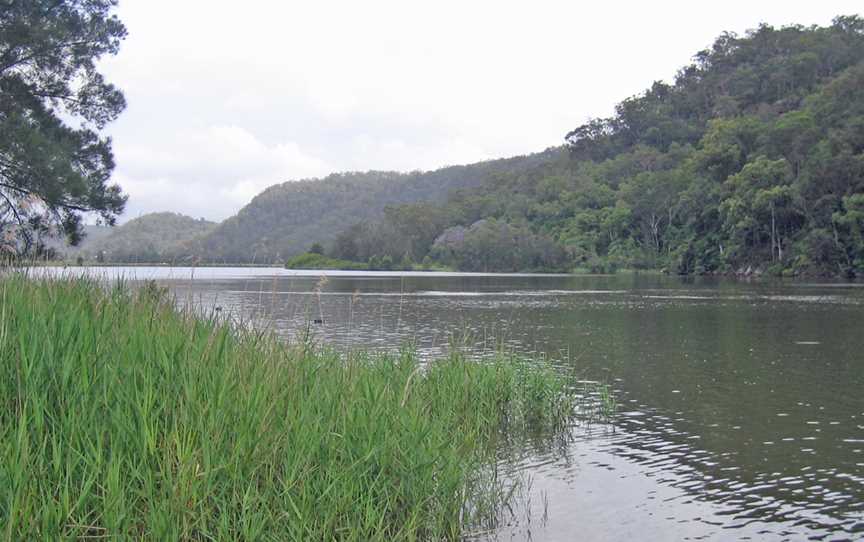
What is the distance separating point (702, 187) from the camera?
115 meters

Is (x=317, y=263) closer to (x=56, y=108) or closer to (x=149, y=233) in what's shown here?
(x=149, y=233)

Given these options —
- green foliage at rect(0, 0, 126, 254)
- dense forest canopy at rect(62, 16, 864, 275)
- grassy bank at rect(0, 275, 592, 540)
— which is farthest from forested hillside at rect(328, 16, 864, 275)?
grassy bank at rect(0, 275, 592, 540)

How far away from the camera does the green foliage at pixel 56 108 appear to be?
24672 mm

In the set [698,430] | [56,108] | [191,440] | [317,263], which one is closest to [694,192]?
[317,263]

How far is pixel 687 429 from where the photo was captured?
46.3 feet

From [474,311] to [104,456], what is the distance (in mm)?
36724

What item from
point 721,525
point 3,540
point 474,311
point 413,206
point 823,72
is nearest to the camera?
point 3,540

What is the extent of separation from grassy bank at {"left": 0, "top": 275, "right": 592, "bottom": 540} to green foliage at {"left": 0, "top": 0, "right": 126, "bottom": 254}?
1797 centimetres

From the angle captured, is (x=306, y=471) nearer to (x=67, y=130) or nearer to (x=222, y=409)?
(x=222, y=409)

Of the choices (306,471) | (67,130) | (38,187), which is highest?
(67,130)

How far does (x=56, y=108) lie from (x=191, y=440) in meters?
26.8

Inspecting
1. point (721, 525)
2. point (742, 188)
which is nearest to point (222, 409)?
point (721, 525)

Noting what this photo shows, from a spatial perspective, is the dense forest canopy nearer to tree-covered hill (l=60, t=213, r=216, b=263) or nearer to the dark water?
tree-covered hill (l=60, t=213, r=216, b=263)

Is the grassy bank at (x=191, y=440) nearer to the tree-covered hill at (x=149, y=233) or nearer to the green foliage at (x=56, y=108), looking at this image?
the tree-covered hill at (x=149, y=233)
